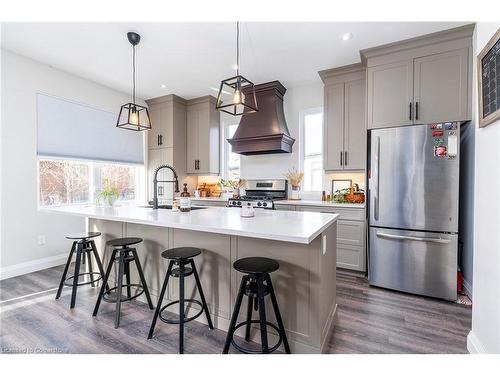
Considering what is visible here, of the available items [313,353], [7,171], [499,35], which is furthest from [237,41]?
[7,171]

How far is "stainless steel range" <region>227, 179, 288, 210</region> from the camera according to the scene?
13.2 feet

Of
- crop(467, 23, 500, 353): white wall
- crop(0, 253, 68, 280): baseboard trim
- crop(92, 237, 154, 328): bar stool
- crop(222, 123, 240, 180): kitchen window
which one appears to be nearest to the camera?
crop(467, 23, 500, 353): white wall

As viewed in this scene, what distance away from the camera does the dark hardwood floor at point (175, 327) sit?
183cm

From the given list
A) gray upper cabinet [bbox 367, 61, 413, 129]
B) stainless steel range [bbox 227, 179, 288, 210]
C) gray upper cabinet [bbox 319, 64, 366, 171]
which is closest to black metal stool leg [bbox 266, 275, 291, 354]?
stainless steel range [bbox 227, 179, 288, 210]

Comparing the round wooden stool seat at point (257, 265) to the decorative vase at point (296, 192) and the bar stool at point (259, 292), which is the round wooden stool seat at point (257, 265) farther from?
the decorative vase at point (296, 192)

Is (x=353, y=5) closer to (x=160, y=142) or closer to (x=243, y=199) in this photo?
(x=243, y=199)

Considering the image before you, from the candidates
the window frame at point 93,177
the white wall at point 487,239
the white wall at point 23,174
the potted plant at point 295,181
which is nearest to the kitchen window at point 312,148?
the potted plant at point 295,181

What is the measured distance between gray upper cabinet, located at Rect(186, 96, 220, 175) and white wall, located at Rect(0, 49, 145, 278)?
2099 mm

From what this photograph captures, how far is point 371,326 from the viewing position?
2.10 meters

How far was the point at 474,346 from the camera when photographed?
1.71 m

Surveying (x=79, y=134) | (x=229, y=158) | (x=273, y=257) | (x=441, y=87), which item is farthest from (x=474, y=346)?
(x=79, y=134)

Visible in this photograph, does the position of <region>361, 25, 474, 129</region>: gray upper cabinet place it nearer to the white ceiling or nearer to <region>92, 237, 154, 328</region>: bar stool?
the white ceiling

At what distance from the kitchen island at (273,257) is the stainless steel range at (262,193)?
172cm

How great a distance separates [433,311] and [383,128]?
6.52 feet
